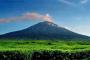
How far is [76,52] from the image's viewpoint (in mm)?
56844

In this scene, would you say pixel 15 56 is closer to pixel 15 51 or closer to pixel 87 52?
pixel 15 51

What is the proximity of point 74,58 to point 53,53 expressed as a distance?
4393 mm

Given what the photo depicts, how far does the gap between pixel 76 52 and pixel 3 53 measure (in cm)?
1461

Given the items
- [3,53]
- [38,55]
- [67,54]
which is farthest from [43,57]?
[3,53]

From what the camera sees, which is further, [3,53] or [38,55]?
→ [38,55]

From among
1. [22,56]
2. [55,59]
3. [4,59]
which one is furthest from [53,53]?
[4,59]

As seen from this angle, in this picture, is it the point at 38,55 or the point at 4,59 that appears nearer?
the point at 4,59

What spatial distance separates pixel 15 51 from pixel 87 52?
14.1 metres

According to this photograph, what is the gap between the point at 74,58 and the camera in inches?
2227

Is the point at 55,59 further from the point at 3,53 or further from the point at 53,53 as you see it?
the point at 3,53

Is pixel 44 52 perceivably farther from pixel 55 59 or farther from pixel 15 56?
pixel 15 56

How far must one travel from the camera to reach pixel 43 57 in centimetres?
5706

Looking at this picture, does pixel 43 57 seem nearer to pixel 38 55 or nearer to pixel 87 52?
pixel 38 55

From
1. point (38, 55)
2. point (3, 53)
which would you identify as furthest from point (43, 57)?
point (3, 53)
